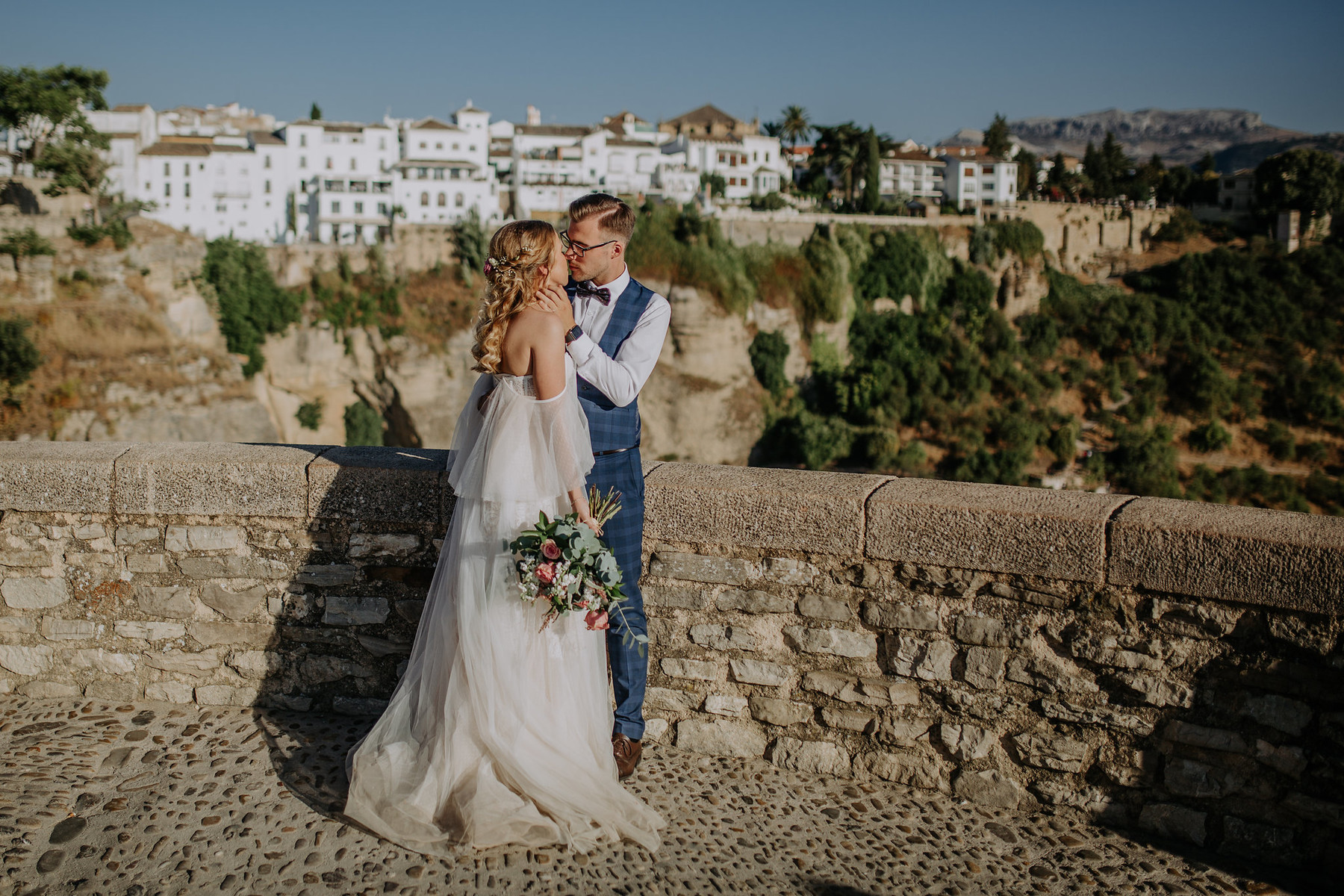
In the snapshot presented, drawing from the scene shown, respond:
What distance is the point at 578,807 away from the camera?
264 centimetres

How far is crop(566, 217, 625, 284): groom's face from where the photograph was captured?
2928 millimetres

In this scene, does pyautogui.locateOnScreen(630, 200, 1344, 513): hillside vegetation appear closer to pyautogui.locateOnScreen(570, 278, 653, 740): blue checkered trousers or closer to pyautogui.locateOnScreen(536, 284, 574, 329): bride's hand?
pyautogui.locateOnScreen(570, 278, 653, 740): blue checkered trousers

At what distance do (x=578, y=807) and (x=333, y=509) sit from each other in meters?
1.51

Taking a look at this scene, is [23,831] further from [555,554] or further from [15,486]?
[555,554]

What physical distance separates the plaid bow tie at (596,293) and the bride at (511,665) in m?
0.24

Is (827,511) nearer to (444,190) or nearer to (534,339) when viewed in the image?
(534,339)

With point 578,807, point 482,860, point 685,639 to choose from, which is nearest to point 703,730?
point 685,639

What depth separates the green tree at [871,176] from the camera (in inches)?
1778

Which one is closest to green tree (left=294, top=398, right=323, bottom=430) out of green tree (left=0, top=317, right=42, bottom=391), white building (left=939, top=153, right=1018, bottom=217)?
green tree (left=0, top=317, right=42, bottom=391)

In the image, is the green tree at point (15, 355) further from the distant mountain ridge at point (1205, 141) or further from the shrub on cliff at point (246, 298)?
the distant mountain ridge at point (1205, 141)

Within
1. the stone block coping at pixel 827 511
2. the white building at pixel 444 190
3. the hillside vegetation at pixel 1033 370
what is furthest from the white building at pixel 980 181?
the stone block coping at pixel 827 511

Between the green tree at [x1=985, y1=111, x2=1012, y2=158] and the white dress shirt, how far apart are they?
64.3 metres

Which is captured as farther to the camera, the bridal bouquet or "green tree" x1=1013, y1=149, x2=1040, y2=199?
"green tree" x1=1013, y1=149, x2=1040, y2=199

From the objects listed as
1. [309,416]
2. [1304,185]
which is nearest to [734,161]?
[309,416]
